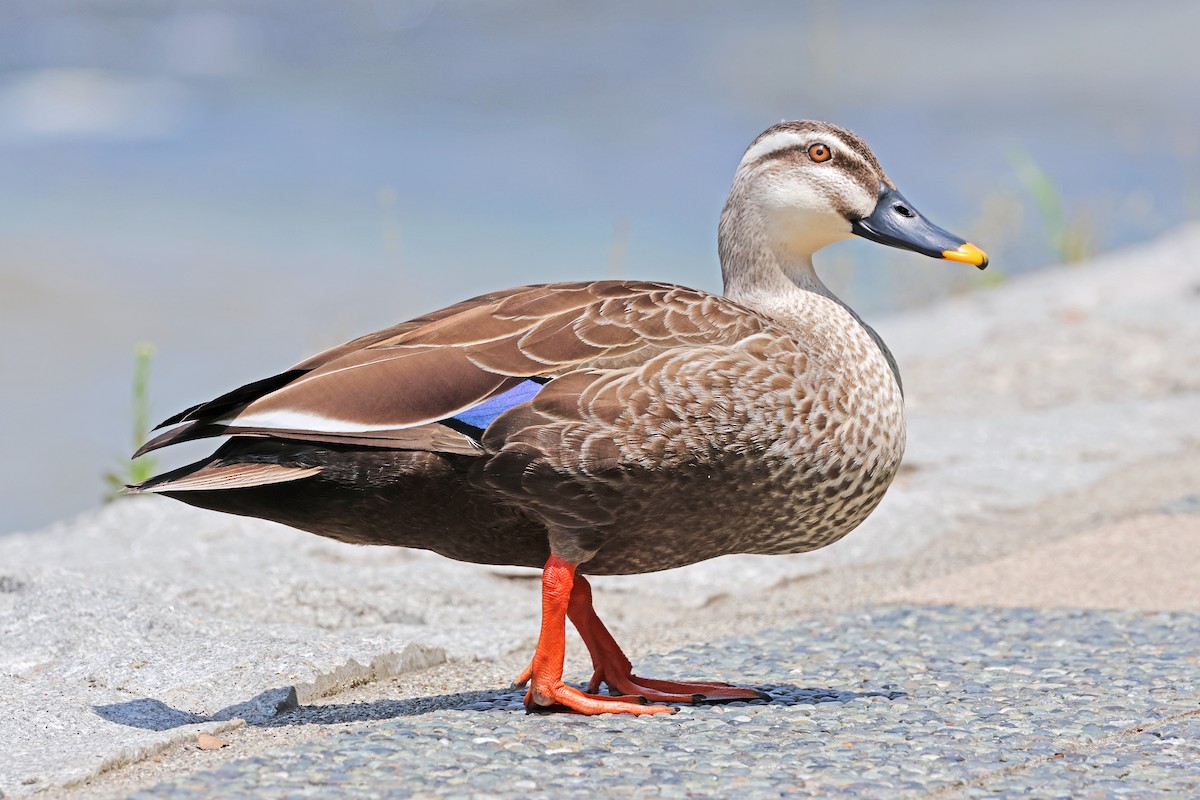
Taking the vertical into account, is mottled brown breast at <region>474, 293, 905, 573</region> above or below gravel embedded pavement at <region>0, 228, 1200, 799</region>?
above

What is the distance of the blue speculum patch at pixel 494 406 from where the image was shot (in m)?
3.57

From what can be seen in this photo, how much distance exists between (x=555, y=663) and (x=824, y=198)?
1.50 metres

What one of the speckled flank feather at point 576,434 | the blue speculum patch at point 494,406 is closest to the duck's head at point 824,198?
the speckled flank feather at point 576,434

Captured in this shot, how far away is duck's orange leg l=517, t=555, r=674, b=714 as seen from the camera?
12.1 ft

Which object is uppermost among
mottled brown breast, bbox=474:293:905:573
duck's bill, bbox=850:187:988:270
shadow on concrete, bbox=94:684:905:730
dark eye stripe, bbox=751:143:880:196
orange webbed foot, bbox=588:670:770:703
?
dark eye stripe, bbox=751:143:880:196

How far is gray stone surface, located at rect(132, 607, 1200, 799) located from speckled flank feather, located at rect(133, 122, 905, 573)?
17.6 inches

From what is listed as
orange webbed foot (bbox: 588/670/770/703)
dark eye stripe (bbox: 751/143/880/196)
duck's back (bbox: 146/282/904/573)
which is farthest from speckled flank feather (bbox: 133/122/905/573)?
dark eye stripe (bbox: 751/143/880/196)

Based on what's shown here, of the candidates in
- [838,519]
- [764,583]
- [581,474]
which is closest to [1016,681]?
[838,519]

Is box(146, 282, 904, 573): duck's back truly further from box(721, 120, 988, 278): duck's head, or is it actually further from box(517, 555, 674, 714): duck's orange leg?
box(721, 120, 988, 278): duck's head

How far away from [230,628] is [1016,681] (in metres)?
2.25

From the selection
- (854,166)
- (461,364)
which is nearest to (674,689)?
(461,364)

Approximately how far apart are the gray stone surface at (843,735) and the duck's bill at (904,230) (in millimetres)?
1179

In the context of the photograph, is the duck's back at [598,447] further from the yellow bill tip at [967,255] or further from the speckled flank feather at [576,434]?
the yellow bill tip at [967,255]

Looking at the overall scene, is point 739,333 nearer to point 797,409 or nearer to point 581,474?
point 797,409
